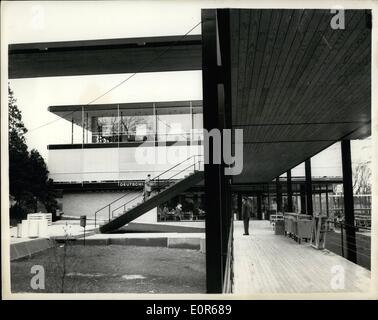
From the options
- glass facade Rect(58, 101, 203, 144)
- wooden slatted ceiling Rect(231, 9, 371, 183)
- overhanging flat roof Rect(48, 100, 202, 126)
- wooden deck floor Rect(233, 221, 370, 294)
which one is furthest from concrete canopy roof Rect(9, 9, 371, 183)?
glass facade Rect(58, 101, 203, 144)

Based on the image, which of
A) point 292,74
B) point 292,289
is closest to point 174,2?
point 292,74

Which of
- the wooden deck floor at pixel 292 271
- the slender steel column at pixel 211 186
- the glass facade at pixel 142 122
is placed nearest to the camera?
the slender steel column at pixel 211 186

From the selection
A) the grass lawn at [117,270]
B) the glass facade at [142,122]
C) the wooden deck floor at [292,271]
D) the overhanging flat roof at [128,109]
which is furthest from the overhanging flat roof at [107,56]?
the glass facade at [142,122]

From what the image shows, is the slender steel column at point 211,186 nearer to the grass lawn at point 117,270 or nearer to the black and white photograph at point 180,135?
the black and white photograph at point 180,135

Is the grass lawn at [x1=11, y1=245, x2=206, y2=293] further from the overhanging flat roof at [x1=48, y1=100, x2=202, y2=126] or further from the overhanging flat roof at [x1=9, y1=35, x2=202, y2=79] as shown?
the overhanging flat roof at [x1=48, y1=100, x2=202, y2=126]

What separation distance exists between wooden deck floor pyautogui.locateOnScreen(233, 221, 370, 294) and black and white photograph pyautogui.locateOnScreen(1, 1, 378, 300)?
0.17ft

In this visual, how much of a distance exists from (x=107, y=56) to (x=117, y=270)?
6.32 m

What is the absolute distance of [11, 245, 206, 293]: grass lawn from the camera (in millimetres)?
7957

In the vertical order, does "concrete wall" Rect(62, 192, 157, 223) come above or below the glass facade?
below

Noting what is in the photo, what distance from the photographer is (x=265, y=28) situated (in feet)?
13.5

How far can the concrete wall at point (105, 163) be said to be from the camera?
2089 cm

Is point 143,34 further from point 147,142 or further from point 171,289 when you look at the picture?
point 147,142

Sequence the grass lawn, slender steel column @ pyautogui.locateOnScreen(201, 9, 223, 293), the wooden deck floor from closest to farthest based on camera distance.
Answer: slender steel column @ pyautogui.locateOnScreen(201, 9, 223, 293), the wooden deck floor, the grass lawn

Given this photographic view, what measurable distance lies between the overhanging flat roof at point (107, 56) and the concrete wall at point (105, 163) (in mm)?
8509
